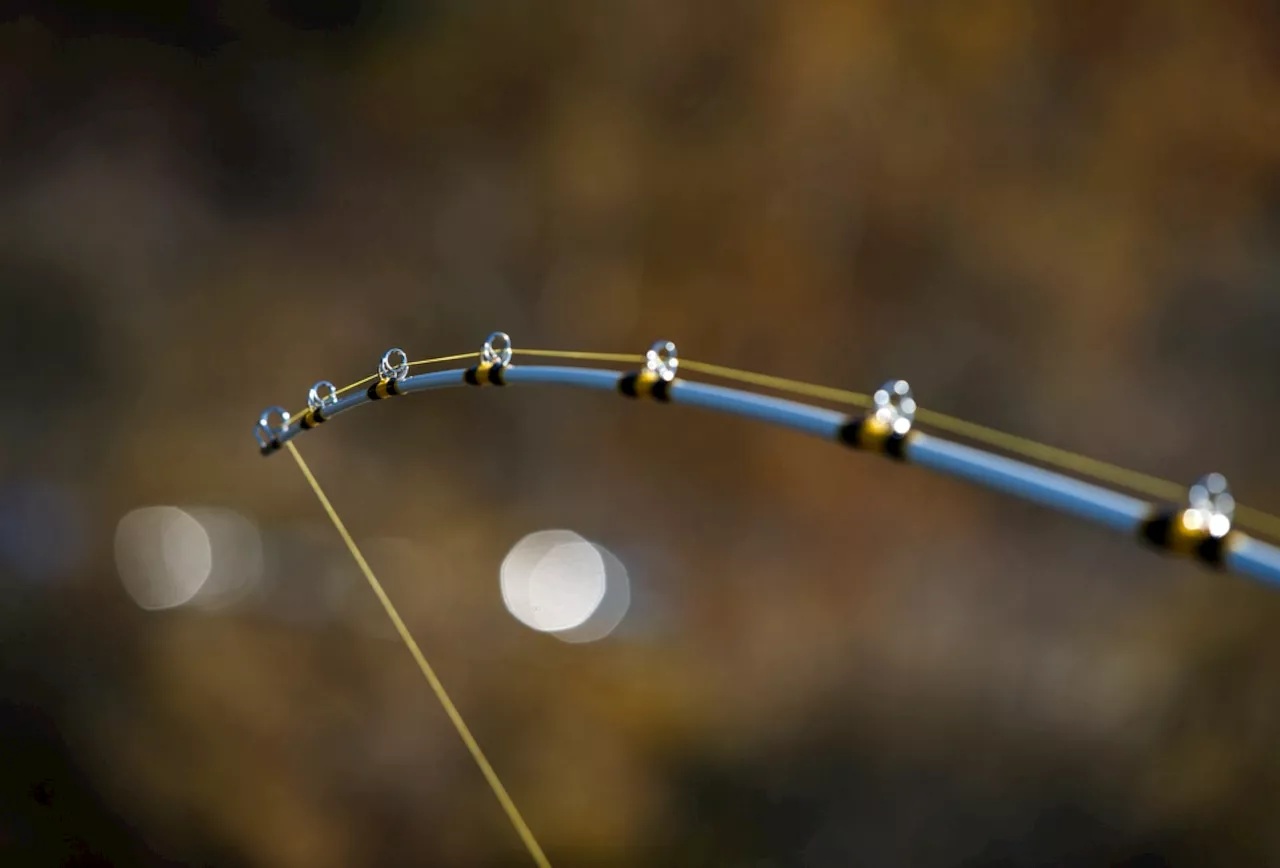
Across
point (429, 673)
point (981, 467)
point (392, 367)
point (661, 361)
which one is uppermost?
point (392, 367)

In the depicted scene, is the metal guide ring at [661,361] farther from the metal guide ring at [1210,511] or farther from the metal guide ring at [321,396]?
the metal guide ring at [321,396]

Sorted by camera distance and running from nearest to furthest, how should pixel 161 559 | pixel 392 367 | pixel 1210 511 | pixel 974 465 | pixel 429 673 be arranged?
1. pixel 1210 511
2. pixel 974 465
3. pixel 392 367
4. pixel 429 673
5. pixel 161 559

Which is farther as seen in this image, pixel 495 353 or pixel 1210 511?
pixel 495 353

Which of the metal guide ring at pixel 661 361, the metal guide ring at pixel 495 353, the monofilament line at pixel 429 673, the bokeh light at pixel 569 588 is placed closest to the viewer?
the metal guide ring at pixel 661 361

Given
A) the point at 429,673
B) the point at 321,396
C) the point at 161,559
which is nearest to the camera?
the point at 321,396

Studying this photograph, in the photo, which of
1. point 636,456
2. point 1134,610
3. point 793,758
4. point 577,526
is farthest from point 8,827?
point 1134,610

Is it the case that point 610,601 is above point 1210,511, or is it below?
above

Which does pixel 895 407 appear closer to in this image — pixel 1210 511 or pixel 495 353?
pixel 1210 511

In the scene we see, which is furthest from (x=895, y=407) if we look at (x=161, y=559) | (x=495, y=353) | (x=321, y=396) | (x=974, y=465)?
(x=161, y=559)

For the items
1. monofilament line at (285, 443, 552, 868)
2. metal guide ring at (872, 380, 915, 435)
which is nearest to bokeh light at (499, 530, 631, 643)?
monofilament line at (285, 443, 552, 868)

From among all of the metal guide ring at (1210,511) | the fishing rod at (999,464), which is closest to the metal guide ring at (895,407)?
the fishing rod at (999,464)

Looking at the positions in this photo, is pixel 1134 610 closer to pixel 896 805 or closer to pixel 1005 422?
pixel 1005 422
